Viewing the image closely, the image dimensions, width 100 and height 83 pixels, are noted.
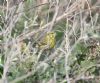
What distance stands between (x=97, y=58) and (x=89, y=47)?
0.12 meters

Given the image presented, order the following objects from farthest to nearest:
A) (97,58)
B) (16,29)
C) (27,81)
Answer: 1. (16,29)
2. (97,58)
3. (27,81)

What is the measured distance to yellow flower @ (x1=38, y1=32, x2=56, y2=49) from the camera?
289 cm

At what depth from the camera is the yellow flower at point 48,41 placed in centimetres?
289

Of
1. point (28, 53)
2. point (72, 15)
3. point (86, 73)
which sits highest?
point (72, 15)

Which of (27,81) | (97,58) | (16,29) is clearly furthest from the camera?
(16,29)

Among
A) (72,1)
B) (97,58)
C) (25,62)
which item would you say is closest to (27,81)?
(25,62)

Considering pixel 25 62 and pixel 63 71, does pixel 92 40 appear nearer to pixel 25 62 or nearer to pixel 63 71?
pixel 63 71

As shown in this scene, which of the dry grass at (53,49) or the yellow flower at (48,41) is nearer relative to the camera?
the dry grass at (53,49)

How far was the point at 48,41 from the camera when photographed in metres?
2.90

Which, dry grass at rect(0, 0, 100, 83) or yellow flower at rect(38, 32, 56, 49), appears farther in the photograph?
yellow flower at rect(38, 32, 56, 49)

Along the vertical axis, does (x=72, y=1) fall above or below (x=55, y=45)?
above

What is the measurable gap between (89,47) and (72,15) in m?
0.28

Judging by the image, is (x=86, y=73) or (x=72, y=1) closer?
(x=86, y=73)

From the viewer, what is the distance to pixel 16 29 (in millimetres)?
3084
